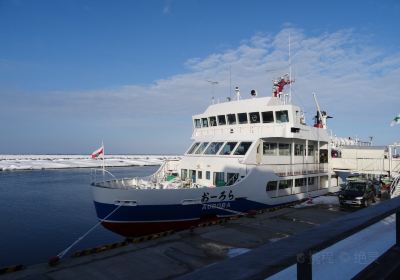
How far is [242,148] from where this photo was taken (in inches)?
734

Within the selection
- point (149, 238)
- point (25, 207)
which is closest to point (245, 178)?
point (149, 238)

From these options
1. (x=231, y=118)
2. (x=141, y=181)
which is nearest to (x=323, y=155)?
(x=231, y=118)

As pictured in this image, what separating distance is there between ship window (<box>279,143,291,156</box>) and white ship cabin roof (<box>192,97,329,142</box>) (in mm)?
1042

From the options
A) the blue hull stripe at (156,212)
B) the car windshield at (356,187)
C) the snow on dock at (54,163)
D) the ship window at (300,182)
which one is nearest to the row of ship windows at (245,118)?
the ship window at (300,182)

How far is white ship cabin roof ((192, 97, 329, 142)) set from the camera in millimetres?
19266

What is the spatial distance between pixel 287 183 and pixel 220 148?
4.99 metres

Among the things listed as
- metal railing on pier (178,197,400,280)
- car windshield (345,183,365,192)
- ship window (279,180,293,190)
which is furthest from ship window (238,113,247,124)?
metal railing on pier (178,197,400,280)

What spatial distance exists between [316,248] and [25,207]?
2896 cm

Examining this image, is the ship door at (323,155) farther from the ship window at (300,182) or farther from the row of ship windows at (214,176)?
the row of ship windows at (214,176)

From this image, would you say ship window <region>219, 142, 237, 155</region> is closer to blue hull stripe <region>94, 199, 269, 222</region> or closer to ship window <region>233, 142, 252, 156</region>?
ship window <region>233, 142, 252, 156</region>

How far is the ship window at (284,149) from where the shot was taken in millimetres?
20406

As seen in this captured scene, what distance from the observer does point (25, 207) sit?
27109 mm

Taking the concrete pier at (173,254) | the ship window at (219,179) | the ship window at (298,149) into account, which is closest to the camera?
the concrete pier at (173,254)

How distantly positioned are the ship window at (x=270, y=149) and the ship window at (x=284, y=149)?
483 millimetres
